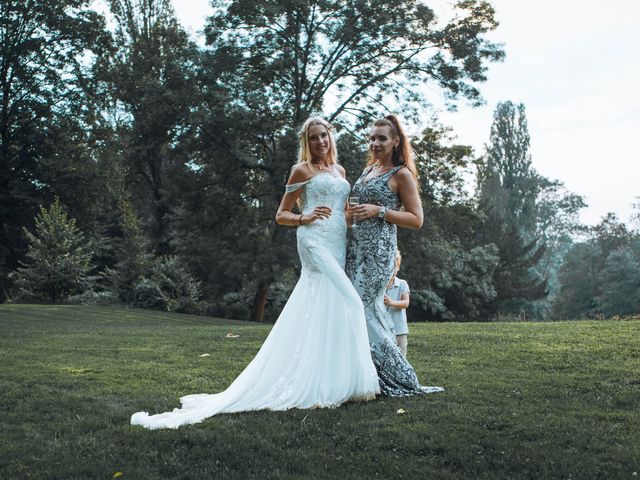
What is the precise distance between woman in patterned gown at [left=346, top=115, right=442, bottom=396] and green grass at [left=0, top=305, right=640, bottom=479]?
0.38 metres

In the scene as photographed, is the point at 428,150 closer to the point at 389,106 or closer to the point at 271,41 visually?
the point at 389,106

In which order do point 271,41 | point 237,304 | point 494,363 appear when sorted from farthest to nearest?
point 237,304 → point 271,41 → point 494,363

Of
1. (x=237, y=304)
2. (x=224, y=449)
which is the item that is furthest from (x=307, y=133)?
(x=237, y=304)

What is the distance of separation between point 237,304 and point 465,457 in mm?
25584

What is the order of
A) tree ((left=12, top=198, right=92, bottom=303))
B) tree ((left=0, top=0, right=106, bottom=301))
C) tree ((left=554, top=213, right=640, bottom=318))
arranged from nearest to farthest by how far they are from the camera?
tree ((left=12, top=198, right=92, bottom=303))
tree ((left=0, top=0, right=106, bottom=301))
tree ((left=554, top=213, right=640, bottom=318))

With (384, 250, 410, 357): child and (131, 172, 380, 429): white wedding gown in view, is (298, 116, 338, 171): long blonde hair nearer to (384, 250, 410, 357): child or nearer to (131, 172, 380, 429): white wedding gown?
(131, 172, 380, 429): white wedding gown

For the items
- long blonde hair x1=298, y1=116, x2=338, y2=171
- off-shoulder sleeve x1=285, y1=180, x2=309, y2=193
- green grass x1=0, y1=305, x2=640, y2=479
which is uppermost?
long blonde hair x1=298, y1=116, x2=338, y2=171

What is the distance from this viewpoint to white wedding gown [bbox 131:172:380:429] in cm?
546

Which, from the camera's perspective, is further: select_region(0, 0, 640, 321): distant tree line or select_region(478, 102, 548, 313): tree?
select_region(478, 102, 548, 313): tree

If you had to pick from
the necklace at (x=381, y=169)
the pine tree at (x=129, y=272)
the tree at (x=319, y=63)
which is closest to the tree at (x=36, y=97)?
the pine tree at (x=129, y=272)

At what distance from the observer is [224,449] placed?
14.3 feet

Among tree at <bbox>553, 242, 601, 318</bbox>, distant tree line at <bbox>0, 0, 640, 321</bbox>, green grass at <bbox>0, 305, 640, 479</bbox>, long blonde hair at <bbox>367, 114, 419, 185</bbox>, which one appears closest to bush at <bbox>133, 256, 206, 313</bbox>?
distant tree line at <bbox>0, 0, 640, 321</bbox>

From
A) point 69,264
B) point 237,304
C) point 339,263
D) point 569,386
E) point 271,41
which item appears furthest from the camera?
point 237,304

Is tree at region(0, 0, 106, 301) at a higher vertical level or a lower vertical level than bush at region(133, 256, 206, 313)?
higher
